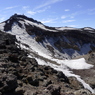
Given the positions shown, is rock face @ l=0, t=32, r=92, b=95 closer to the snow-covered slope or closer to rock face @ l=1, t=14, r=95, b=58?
the snow-covered slope

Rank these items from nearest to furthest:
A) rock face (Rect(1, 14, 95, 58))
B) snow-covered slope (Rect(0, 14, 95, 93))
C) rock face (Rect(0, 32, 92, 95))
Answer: rock face (Rect(0, 32, 92, 95))
snow-covered slope (Rect(0, 14, 95, 93))
rock face (Rect(1, 14, 95, 58))

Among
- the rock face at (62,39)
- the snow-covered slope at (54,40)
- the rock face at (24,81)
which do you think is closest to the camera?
the rock face at (24,81)

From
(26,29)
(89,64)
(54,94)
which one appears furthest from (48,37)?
(54,94)

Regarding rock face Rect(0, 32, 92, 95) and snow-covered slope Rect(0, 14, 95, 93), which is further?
snow-covered slope Rect(0, 14, 95, 93)

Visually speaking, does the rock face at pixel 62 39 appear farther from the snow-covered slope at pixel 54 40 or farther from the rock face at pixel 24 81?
the rock face at pixel 24 81

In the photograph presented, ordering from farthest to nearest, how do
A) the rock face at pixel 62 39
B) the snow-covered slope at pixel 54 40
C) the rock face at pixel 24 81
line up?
1. the rock face at pixel 62 39
2. the snow-covered slope at pixel 54 40
3. the rock face at pixel 24 81

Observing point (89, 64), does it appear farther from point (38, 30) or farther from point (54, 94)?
point (38, 30)

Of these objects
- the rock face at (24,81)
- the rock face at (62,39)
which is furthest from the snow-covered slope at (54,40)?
the rock face at (24,81)

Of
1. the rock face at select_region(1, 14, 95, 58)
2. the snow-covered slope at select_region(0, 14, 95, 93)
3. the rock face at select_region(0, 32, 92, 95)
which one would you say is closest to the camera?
the rock face at select_region(0, 32, 92, 95)

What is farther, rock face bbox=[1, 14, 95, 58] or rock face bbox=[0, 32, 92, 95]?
rock face bbox=[1, 14, 95, 58]

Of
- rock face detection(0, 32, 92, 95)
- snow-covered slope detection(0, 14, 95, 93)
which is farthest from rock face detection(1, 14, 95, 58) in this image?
rock face detection(0, 32, 92, 95)

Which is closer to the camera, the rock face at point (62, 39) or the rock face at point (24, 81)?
the rock face at point (24, 81)

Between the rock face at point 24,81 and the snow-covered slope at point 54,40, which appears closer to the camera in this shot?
the rock face at point 24,81

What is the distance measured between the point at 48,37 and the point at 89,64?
135 feet
